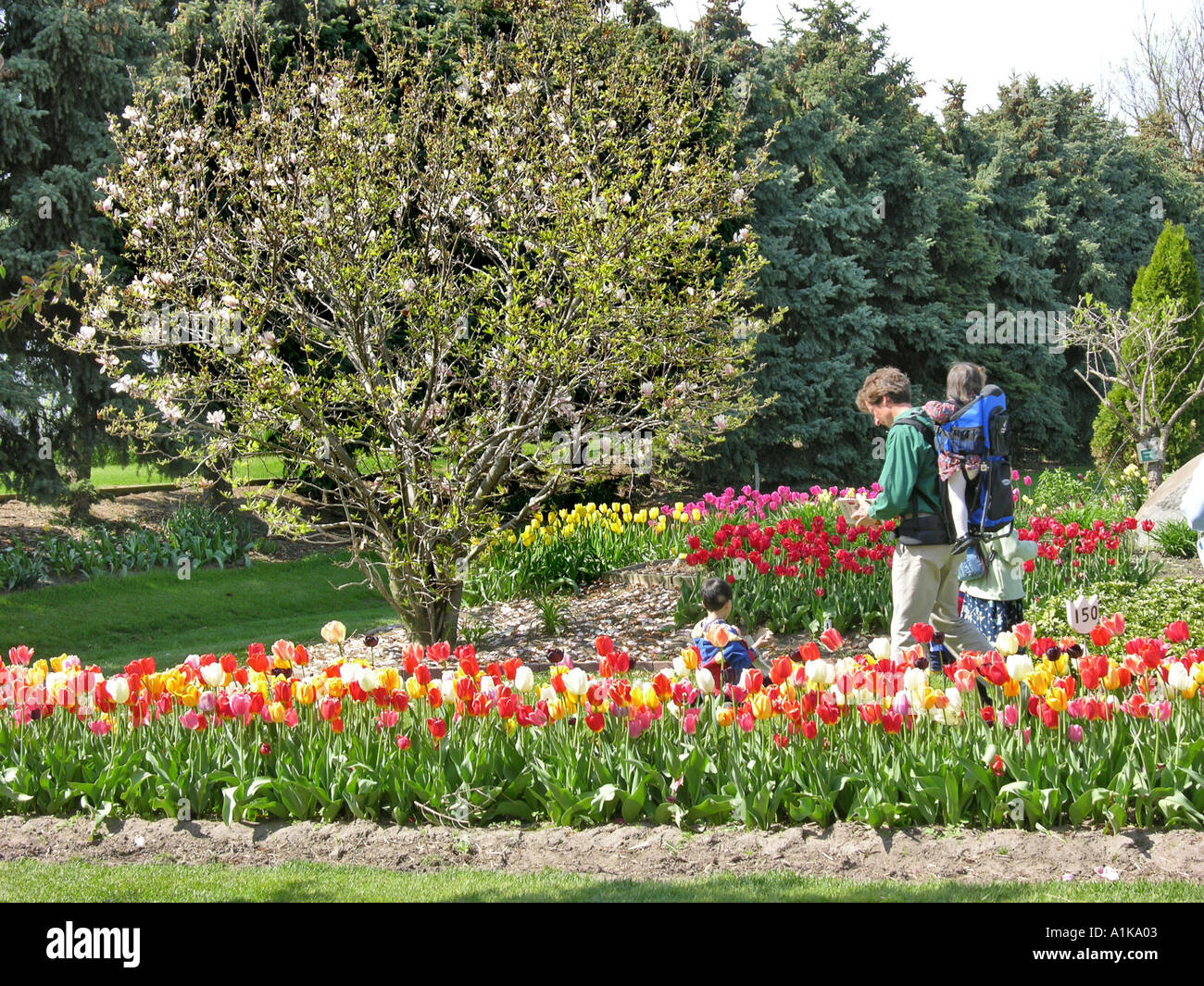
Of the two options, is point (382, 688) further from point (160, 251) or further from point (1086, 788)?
point (160, 251)

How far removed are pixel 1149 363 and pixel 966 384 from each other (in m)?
9.51

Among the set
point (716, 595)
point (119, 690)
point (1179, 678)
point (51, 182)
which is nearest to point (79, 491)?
point (51, 182)

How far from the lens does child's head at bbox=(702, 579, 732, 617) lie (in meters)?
4.82

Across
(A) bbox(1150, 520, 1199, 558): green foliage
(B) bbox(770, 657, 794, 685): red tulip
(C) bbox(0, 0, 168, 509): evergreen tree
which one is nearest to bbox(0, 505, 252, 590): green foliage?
(C) bbox(0, 0, 168, 509): evergreen tree

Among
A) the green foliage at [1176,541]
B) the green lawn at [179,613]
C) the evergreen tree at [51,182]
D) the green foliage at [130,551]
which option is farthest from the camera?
the evergreen tree at [51,182]

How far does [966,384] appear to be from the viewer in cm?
553

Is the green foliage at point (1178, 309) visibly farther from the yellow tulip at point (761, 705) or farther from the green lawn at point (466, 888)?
the green lawn at point (466, 888)

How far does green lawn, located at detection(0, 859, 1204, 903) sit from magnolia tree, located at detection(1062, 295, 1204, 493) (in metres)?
10.5

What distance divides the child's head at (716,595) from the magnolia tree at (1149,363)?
9.47m

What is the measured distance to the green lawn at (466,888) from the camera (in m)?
3.29

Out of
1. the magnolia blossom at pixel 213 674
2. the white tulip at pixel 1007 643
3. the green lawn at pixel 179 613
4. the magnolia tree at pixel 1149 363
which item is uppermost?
the magnolia tree at pixel 1149 363

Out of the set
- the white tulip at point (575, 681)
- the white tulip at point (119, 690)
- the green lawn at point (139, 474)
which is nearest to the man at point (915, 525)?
the white tulip at point (575, 681)

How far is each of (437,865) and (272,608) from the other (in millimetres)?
7251
